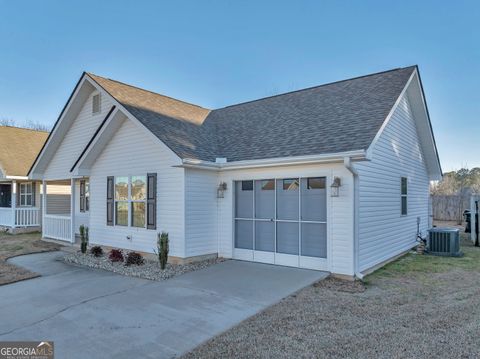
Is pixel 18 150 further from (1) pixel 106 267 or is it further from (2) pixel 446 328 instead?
(2) pixel 446 328

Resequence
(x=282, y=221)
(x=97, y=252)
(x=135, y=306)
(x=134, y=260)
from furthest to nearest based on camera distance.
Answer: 1. (x=97, y=252)
2. (x=134, y=260)
3. (x=282, y=221)
4. (x=135, y=306)

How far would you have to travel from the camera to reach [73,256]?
394 inches

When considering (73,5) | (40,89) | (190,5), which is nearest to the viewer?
(73,5)

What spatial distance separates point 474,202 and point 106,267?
1380cm

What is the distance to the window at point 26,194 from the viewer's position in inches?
709

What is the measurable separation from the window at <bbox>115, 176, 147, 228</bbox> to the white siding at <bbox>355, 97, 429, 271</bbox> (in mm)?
6106

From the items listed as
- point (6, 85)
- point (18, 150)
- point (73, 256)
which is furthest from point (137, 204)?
point (6, 85)

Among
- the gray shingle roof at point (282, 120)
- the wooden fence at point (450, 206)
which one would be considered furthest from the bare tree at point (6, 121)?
the wooden fence at point (450, 206)

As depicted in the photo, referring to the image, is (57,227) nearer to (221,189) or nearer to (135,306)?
(221,189)

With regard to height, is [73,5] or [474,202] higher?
[73,5]

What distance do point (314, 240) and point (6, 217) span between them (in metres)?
17.2

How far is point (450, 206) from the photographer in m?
20.4

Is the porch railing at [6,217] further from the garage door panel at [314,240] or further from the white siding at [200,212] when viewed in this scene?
the garage door panel at [314,240]

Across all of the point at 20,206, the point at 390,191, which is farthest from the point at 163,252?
the point at 20,206
